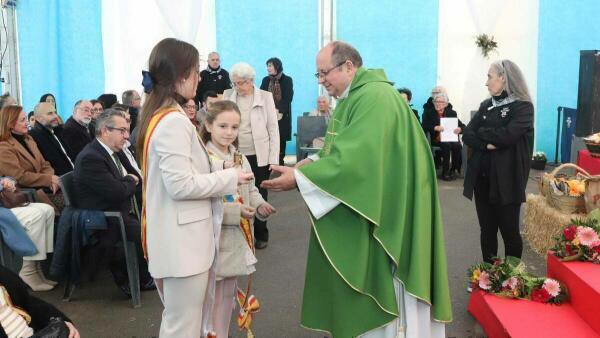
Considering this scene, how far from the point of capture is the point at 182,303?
7.80 feet

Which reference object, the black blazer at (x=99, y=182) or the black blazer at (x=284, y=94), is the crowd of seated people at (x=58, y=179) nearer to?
the black blazer at (x=99, y=182)

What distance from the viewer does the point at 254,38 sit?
10492 mm

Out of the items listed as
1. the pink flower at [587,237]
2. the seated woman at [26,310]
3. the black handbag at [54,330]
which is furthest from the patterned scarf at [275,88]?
the black handbag at [54,330]

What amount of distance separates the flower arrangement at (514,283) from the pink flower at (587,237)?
28cm

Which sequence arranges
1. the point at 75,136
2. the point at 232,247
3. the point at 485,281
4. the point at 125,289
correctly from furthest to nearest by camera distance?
the point at 75,136, the point at 125,289, the point at 485,281, the point at 232,247

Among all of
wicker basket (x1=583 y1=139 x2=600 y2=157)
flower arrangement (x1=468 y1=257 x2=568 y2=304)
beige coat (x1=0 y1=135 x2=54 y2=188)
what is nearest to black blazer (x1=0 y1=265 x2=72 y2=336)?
flower arrangement (x1=468 y1=257 x2=568 y2=304)

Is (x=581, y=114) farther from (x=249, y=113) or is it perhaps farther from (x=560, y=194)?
(x=249, y=113)

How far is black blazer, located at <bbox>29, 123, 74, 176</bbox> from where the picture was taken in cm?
537

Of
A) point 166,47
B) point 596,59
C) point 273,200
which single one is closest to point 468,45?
point 596,59

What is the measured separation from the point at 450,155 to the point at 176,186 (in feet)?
26.1

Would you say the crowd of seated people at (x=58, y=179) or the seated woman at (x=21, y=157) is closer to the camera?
the crowd of seated people at (x=58, y=179)

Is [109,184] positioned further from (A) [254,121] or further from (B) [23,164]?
(A) [254,121]

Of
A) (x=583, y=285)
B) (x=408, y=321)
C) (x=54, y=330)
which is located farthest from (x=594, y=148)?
(x=54, y=330)

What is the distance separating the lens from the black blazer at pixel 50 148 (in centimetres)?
537
